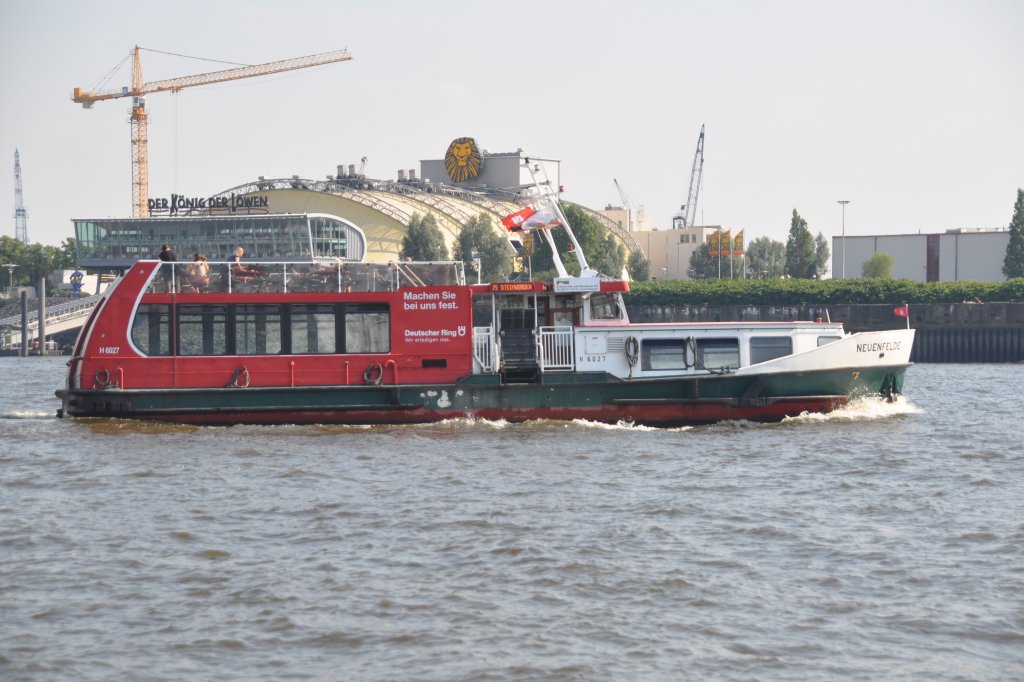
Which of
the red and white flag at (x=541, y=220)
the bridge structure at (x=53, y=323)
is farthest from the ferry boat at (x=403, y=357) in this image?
the bridge structure at (x=53, y=323)

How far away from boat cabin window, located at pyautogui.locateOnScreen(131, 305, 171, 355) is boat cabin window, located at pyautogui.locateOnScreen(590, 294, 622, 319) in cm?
933

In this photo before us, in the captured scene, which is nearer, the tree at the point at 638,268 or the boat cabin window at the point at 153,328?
the boat cabin window at the point at 153,328

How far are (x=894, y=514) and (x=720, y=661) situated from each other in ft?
25.2

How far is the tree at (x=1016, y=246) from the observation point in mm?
98938

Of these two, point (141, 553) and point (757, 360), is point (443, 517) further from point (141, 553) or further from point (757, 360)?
point (757, 360)

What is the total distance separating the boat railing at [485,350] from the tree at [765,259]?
105 m

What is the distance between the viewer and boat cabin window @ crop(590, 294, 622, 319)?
2925 centimetres

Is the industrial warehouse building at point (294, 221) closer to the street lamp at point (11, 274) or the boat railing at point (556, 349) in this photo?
the street lamp at point (11, 274)

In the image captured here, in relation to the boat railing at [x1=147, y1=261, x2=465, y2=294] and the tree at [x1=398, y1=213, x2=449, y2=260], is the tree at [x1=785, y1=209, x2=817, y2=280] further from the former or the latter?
the boat railing at [x1=147, y1=261, x2=465, y2=294]

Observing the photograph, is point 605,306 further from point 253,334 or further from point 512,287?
point 253,334

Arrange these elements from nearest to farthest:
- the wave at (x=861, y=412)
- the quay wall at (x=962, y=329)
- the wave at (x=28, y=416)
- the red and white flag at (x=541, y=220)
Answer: the wave at (x=861, y=412)
the red and white flag at (x=541, y=220)
the wave at (x=28, y=416)
the quay wall at (x=962, y=329)

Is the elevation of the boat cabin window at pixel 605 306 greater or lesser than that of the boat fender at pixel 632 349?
greater

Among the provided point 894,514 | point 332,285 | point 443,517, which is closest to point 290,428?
point 332,285

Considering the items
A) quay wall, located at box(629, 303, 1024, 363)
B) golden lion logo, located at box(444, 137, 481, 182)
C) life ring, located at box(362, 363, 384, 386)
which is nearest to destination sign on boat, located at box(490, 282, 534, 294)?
life ring, located at box(362, 363, 384, 386)
